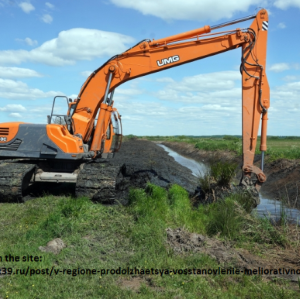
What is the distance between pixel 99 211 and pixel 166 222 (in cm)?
157

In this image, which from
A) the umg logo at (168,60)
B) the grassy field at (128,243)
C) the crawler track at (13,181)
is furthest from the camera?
the umg logo at (168,60)

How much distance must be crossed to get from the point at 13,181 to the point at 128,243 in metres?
4.48

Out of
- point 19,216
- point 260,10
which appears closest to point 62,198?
point 19,216

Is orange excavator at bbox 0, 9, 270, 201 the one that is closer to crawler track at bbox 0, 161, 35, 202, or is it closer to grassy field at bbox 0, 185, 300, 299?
crawler track at bbox 0, 161, 35, 202

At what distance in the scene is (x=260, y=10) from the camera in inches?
406

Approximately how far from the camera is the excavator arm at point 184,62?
10328mm

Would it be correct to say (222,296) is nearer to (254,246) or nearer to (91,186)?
(254,246)

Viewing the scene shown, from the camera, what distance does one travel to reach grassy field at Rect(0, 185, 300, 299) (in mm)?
5020

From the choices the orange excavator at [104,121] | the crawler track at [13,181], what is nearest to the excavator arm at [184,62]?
the orange excavator at [104,121]

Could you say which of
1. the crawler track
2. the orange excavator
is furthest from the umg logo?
the crawler track

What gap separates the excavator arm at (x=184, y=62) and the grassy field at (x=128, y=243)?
2185mm

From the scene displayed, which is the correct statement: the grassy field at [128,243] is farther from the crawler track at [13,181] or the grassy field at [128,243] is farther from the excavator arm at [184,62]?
the excavator arm at [184,62]

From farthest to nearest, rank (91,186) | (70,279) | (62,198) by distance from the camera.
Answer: (62,198) → (91,186) → (70,279)

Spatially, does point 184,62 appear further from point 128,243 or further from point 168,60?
point 128,243
